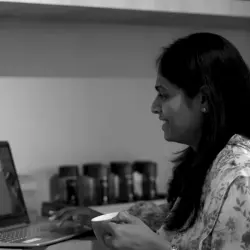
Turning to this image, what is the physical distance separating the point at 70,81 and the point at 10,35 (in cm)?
27

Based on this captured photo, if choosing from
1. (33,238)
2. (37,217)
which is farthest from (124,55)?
(33,238)

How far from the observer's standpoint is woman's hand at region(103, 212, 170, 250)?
0.96 metres

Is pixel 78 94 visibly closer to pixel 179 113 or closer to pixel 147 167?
pixel 147 167

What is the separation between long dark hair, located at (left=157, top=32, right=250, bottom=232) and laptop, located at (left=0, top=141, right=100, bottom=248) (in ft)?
1.20

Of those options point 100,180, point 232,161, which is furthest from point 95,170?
point 232,161

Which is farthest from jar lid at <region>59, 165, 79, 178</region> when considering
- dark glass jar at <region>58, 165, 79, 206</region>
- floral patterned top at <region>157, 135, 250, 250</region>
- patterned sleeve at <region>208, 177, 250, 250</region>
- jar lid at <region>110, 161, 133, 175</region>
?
patterned sleeve at <region>208, 177, 250, 250</region>

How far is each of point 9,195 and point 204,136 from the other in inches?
28.8

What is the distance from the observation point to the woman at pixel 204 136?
3.13 feet

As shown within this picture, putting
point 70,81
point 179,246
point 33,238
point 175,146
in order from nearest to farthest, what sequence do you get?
point 179,246
point 33,238
point 70,81
point 175,146

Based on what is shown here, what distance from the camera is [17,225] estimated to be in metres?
1.53

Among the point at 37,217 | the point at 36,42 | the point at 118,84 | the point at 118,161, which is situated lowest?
the point at 37,217

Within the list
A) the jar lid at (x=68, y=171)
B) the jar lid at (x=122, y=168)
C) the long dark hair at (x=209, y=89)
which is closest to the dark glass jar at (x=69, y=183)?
the jar lid at (x=68, y=171)

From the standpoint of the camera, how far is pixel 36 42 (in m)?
1.81

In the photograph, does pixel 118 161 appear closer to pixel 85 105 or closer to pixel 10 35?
pixel 85 105
